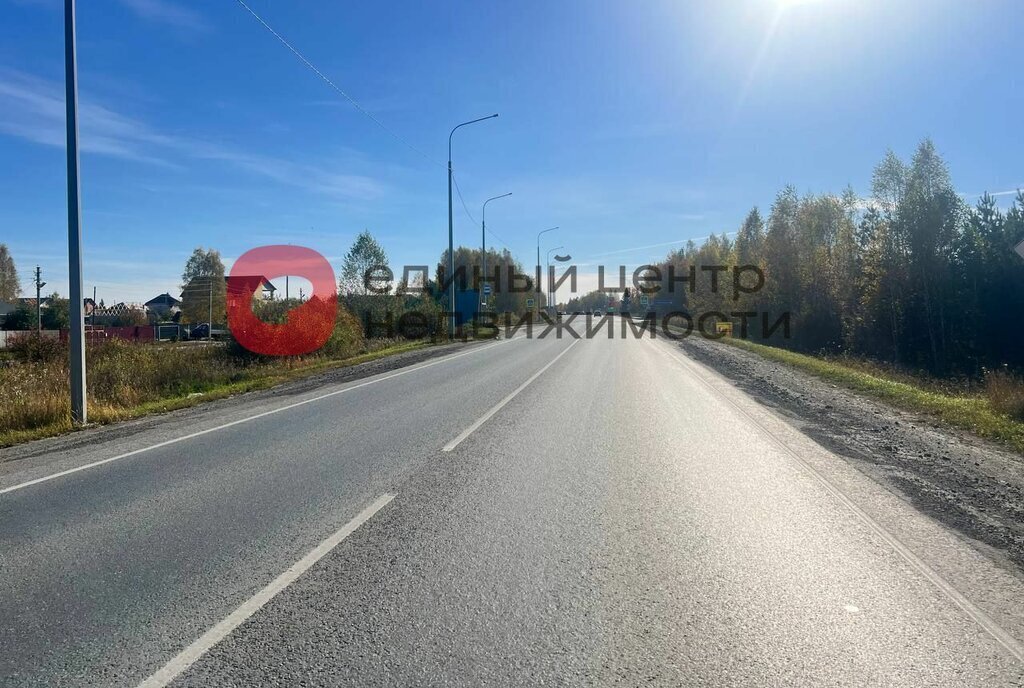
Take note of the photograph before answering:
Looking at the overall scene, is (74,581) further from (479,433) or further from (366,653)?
(479,433)

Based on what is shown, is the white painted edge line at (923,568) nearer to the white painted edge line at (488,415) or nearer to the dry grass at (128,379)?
the white painted edge line at (488,415)

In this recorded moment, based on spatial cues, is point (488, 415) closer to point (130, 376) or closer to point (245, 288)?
point (130, 376)

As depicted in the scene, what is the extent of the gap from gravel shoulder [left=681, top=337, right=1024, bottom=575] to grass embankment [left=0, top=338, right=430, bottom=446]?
41.3ft

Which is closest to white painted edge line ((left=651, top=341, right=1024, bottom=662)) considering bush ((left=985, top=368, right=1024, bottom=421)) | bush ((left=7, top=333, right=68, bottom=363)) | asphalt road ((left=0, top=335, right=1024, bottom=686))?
asphalt road ((left=0, top=335, right=1024, bottom=686))

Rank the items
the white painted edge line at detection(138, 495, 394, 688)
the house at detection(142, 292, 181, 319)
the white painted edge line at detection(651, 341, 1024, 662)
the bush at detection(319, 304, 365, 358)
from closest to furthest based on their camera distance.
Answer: the white painted edge line at detection(138, 495, 394, 688), the white painted edge line at detection(651, 341, 1024, 662), the bush at detection(319, 304, 365, 358), the house at detection(142, 292, 181, 319)

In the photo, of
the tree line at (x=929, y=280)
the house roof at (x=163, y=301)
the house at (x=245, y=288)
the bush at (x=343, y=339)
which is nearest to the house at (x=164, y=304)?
the house roof at (x=163, y=301)

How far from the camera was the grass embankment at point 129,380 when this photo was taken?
11703 mm

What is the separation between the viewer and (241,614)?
3951mm

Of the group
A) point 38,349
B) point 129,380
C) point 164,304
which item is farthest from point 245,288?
point 164,304

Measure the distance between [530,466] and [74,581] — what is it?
184 inches

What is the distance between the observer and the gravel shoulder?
5984mm

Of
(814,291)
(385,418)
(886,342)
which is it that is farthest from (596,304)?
(385,418)

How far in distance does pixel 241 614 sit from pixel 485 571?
1602 millimetres

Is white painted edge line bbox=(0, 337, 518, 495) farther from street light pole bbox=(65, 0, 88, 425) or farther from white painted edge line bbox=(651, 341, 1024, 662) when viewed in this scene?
white painted edge line bbox=(651, 341, 1024, 662)
